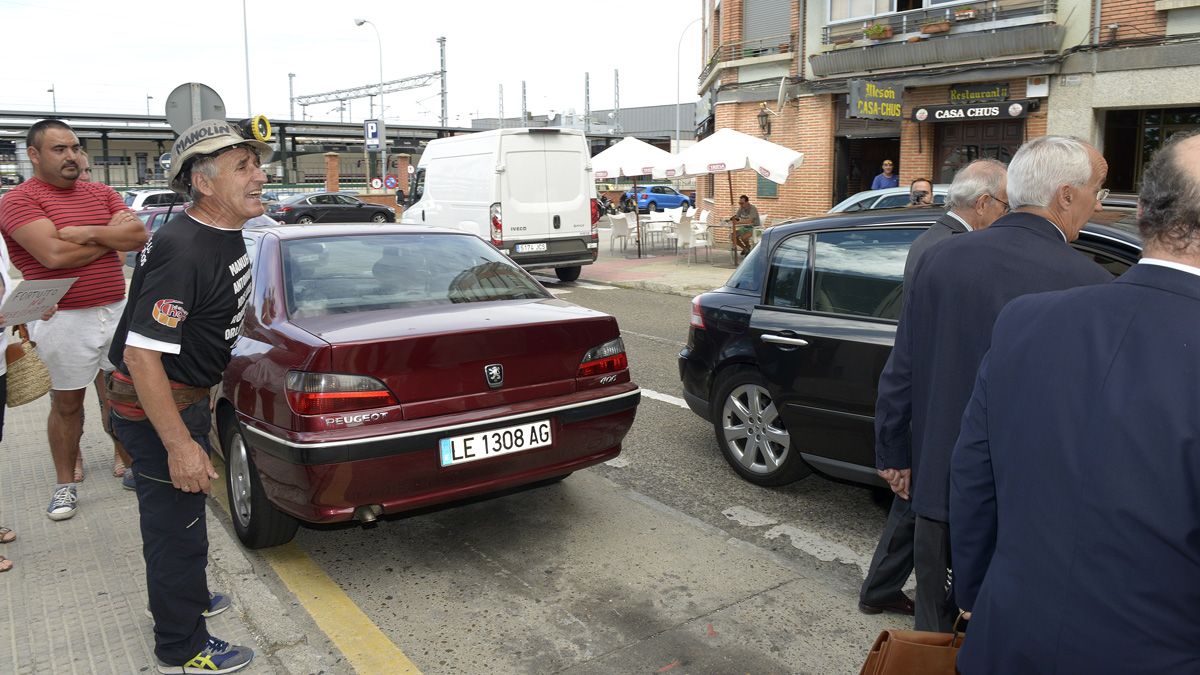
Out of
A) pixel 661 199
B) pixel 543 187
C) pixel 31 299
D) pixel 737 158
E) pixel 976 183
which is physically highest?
pixel 737 158

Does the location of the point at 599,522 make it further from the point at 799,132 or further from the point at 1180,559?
the point at 799,132

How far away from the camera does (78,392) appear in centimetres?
463

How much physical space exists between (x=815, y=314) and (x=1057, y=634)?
3.24m

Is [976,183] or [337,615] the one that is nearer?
[976,183]

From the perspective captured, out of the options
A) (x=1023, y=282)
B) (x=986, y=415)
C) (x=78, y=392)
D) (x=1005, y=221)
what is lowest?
(x=78, y=392)

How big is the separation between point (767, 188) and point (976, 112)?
212 inches

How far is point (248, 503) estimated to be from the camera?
14.0 feet

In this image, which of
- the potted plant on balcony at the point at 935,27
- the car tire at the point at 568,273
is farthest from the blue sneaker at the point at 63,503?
the potted plant on balcony at the point at 935,27

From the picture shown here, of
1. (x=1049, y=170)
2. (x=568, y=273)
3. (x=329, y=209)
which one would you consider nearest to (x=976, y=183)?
(x=1049, y=170)

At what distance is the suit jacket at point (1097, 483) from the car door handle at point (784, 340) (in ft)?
9.56

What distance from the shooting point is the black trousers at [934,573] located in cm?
280

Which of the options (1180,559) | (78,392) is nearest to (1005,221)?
(1180,559)

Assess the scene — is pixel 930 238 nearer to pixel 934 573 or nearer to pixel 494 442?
pixel 934 573

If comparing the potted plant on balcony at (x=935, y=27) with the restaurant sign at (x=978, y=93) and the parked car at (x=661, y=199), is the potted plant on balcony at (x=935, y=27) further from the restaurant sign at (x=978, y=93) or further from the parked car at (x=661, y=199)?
the parked car at (x=661, y=199)
